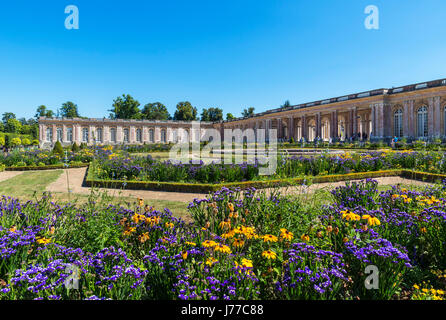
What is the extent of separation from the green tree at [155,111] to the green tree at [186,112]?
5.06 m

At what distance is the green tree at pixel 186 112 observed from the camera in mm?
66137

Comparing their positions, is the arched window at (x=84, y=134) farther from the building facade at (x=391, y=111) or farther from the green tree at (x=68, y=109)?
the building facade at (x=391, y=111)

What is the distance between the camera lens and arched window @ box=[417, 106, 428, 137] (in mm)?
26878

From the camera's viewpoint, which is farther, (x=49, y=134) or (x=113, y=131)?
(x=113, y=131)

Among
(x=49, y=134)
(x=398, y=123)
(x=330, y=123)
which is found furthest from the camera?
(x=49, y=134)

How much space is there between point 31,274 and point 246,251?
1.92 m

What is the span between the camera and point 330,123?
36594 mm

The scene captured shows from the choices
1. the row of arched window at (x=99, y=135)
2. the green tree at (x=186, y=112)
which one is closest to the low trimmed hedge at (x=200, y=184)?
the row of arched window at (x=99, y=135)

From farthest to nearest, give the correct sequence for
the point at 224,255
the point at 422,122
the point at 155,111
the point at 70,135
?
the point at 155,111 < the point at 70,135 < the point at 422,122 < the point at 224,255

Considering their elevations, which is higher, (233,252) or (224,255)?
(224,255)

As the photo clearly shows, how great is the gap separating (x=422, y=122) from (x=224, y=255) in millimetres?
32564

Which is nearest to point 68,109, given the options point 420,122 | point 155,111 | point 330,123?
point 155,111

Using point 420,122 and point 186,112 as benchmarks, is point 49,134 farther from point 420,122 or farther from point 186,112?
point 420,122
